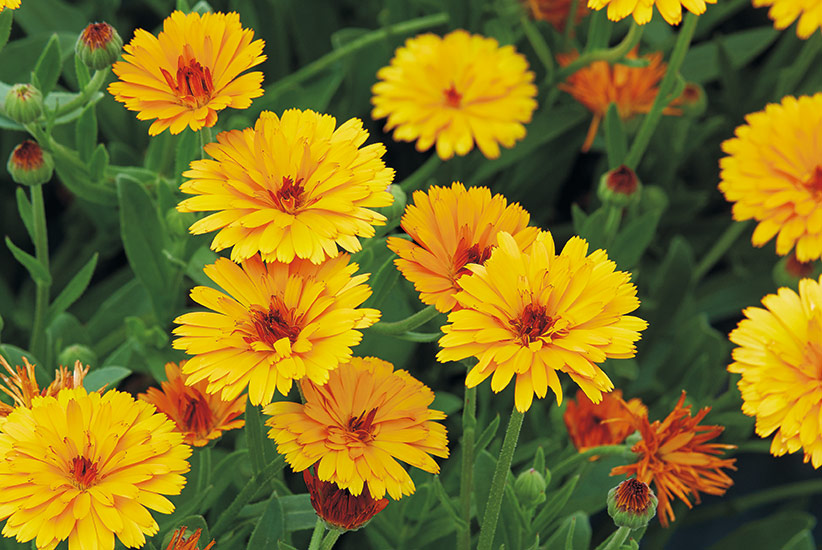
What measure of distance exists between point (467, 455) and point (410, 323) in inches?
3.7

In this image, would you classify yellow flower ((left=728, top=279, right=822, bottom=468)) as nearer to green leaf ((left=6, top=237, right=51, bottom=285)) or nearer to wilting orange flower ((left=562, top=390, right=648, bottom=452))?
wilting orange flower ((left=562, top=390, right=648, bottom=452))

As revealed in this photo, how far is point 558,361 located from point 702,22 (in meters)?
0.77

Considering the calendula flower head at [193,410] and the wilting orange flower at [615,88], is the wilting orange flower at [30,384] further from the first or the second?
the wilting orange flower at [615,88]

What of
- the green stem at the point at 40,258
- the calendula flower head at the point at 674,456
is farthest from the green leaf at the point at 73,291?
the calendula flower head at the point at 674,456

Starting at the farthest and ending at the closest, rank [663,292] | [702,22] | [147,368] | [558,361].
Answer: [702,22], [663,292], [147,368], [558,361]

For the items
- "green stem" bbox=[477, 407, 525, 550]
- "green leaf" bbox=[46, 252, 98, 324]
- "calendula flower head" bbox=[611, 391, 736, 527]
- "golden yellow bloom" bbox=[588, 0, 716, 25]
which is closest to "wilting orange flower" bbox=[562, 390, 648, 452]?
"calendula flower head" bbox=[611, 391, 736, 527]

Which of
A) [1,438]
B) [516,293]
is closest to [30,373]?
[1,438]

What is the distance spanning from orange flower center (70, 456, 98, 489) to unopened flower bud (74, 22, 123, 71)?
298 mm

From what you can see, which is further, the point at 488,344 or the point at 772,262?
the point at 772,262

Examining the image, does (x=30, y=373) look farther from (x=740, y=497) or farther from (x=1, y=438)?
(x=740, y=497)

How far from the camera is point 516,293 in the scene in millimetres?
518

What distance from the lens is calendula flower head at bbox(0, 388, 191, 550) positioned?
0.48 meters

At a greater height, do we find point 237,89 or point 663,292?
point 237,89

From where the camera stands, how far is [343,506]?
52cm
